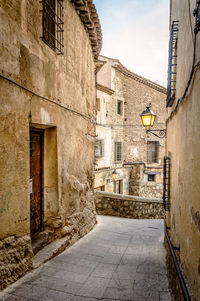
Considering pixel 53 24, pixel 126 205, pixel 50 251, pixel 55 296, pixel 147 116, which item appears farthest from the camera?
pixel 126 205

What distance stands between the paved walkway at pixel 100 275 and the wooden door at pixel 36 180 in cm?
79

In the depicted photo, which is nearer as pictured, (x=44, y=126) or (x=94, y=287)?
(x=94, y=287)

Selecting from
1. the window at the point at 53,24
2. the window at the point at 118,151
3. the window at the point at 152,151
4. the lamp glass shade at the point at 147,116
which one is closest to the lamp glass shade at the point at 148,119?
the lamp glass shade at the point at 147,116

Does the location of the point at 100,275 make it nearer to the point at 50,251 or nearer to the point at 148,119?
the point at 50,251

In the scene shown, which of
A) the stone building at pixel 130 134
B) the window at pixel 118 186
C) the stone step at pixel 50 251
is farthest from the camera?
the window at pixel 118 186

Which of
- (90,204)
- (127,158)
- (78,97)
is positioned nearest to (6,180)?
(78,97)

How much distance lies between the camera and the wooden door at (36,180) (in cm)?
444

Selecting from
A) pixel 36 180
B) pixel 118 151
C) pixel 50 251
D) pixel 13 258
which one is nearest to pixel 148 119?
pixel 36 180

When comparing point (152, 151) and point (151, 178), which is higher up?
point (152, 151)

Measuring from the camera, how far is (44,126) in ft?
14.8

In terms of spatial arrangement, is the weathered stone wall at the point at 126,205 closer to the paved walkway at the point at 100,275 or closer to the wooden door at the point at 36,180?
the paved walkway at the point at 100,275

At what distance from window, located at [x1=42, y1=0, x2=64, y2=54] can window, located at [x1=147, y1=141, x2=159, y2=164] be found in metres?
15.1

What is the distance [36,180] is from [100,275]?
6.71 feet

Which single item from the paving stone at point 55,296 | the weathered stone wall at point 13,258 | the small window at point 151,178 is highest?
the weathered stone wall at point 13,258
